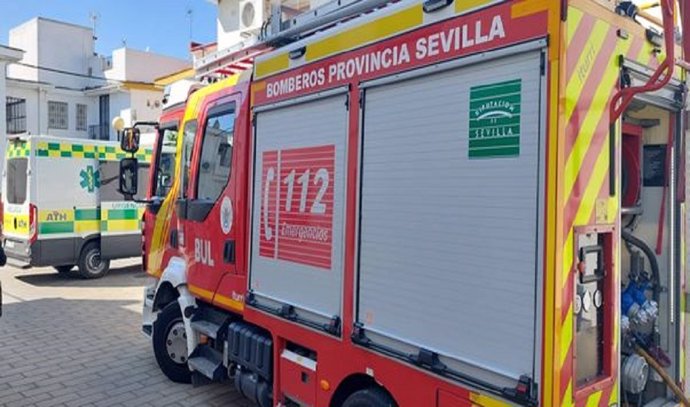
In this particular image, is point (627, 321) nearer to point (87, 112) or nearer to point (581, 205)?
point (581, 205)

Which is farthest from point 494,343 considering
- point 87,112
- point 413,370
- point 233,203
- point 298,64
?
point 87,112

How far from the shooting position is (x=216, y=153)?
181 inches

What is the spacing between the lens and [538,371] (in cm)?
215

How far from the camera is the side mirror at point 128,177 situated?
548 cm

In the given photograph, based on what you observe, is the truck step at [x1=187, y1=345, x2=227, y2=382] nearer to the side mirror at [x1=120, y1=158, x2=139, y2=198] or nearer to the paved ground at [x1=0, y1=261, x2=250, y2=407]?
the paved ground at [x1=0, y1=261, x2=250, y2=407]

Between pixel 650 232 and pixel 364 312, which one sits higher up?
pixel 650 232

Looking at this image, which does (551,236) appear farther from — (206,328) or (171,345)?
(171,345)

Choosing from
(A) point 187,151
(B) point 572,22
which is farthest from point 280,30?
(B) point 572,22

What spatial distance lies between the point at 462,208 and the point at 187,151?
327cm

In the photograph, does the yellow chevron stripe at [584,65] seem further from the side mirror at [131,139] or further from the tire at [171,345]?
the side mirror at [131,139]

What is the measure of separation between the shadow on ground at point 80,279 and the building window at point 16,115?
1867 cm

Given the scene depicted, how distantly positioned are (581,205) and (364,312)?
1.25 meters

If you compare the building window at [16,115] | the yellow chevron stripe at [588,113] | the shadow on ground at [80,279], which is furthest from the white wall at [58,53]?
the yellow chevron stripe at [588,113]

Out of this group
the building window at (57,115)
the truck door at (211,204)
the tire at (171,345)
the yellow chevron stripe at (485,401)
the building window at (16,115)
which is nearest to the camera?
the yellow chevron stripe at (485,401)
